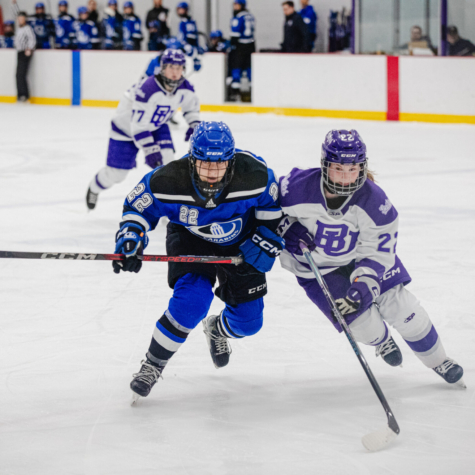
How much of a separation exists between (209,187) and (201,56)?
30.6 feet

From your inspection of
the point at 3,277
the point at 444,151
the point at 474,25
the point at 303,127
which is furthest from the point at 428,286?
the point at 474,25

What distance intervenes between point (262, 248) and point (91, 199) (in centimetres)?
286

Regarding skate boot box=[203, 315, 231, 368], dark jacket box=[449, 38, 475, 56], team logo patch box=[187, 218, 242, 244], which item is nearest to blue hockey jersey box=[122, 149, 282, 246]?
team logo patch box=[187, 218, 242, 244]

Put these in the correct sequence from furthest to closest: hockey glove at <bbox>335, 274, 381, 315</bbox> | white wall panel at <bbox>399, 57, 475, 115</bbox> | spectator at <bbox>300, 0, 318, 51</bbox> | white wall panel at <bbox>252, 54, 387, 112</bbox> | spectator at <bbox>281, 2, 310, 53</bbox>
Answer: spectator at <bbox>300, 0, 318, 51</bbox> < spectator at <bbox>281, 2, 310, 53</bbox> < white wall panel at <bbox>252, 54, 387, 112</bbox> < white wall panel at <bbox>399, 57, 475, 115</bbox> < hockey glove at <bbox>335, 274, 381, 315</bbox>

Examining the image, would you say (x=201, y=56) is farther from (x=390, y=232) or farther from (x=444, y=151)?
(x=390, y=232)

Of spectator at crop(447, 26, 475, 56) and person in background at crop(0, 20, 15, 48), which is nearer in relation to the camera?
spectator at crop(447, 26, 475, 56)

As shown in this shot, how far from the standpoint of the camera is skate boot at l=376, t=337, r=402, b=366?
2.56 metres

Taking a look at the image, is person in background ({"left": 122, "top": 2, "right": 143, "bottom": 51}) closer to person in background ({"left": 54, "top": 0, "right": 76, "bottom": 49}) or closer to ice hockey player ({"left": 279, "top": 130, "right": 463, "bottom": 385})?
person in background ({"left": 54, "top": 0, "right": 76, "bottom": 49})

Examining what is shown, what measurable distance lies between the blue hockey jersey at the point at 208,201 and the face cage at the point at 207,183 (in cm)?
3

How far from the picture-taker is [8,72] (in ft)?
43.3

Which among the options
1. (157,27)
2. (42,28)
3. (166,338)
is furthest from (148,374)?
(42,28)

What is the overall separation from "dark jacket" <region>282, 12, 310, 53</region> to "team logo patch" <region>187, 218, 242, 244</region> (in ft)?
28.4

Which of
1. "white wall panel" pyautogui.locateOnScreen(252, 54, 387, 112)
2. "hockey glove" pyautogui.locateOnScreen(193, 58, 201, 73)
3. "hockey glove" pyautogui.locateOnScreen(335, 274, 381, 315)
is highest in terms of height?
"hockey glove" pyautogui.locateOnScreen(193, 58, 201, 73)

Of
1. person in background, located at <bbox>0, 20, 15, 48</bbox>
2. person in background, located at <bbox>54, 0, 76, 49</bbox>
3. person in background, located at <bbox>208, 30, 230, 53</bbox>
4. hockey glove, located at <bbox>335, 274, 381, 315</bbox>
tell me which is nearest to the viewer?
hockey glove, located at <bbox>335, 274, 381, 315</bbox>
